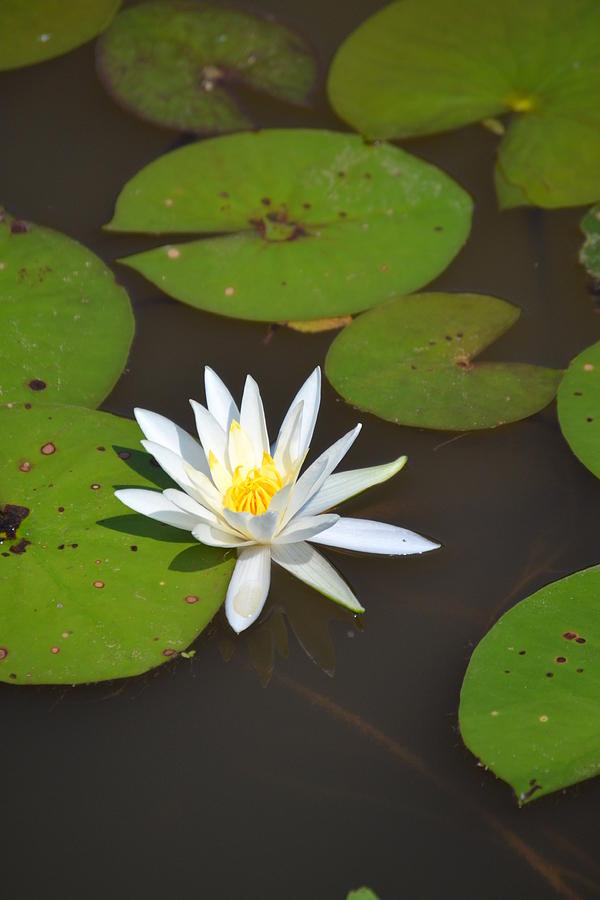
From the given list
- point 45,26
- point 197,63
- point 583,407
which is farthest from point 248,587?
point 45,26

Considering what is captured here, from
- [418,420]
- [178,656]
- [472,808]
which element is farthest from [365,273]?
[472,808]

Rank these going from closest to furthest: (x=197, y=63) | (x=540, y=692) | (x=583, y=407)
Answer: (x=540, y=692) < (x=583, y=407) < (x=197, y=63)

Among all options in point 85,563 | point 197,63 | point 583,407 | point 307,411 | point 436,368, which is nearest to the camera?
point 85,563

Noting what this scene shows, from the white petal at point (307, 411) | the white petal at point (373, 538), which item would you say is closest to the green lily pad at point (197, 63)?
the white petal at point (307, 411)

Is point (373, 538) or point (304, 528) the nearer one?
point (304, 528)

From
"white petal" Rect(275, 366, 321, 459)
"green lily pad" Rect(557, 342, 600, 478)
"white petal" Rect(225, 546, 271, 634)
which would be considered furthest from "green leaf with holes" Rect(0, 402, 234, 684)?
"green lily pad" Rect(557, 342, 600, 478)

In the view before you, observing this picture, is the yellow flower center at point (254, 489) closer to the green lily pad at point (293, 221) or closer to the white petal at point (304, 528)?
the white petal at point (304, 528)

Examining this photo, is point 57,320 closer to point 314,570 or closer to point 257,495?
point 257,495
